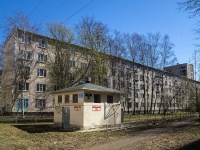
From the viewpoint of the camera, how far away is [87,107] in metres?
19.5

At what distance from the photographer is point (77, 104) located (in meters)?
20.0

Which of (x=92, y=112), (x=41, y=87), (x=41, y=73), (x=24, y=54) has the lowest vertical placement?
(x=92, y=112)

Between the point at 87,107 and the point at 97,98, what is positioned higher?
the point at 97,98

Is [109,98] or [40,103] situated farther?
[40,103]

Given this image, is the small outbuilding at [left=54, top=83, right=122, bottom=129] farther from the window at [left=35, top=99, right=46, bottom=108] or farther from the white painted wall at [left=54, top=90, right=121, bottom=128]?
the window at [left=35, top=99, right=46, bottom=108]

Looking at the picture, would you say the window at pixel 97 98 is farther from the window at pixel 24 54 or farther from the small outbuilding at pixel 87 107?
the window at pixel 24 54

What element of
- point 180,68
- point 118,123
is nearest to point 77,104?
point 118,123

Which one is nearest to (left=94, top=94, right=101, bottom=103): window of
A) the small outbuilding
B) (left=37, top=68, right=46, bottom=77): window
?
the small outbuilding

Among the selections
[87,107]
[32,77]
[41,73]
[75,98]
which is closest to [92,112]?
[87,107]

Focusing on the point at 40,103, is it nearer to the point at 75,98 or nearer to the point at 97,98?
the point at 75,98

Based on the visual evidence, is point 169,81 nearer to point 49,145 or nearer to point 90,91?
point 90,91

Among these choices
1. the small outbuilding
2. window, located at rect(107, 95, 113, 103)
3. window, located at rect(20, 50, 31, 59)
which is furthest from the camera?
window, located at rect(20, 50, 31, 59)

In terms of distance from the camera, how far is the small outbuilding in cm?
1948

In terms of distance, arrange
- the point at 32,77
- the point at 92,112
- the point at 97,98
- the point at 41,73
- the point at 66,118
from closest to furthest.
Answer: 1. the point at 92,112
2. the point at 97,98
3. the point at 66,118
4. the point at 32,77
5. the point at 41,73
